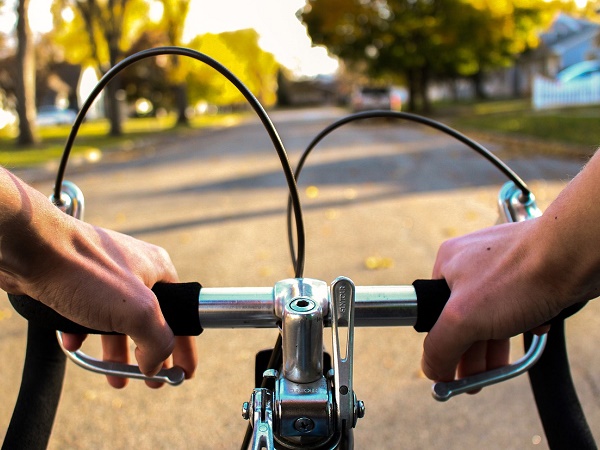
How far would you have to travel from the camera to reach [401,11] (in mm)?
31812

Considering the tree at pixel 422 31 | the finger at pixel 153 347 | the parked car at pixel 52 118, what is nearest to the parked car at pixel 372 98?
the tree at pixel 422 31

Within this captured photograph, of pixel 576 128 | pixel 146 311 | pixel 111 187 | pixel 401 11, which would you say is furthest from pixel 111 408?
pixel 401 11

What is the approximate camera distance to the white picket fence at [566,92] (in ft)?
89.5

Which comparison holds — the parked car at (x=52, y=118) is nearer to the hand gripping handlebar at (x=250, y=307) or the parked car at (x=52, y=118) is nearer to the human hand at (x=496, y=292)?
the hand gripping handlebar at (x=250, y=307)

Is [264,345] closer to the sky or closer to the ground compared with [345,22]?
closer to the sky

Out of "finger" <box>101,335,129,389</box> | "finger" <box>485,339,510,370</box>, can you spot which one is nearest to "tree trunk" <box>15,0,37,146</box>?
"finger" <box>101,335,129,389</box>

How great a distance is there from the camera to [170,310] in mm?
1021

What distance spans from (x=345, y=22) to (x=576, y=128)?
1873 centimetres

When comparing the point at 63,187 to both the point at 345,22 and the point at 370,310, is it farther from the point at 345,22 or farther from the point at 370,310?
the point at 345,22

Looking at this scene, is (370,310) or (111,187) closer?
(370,310)

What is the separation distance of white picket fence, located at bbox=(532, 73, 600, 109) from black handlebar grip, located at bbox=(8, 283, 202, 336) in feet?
96.2

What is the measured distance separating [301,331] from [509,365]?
0.48 metres

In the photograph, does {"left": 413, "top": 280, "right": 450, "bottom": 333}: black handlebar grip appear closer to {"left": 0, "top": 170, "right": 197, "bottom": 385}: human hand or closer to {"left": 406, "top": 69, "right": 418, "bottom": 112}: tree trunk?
{"left": 0, "top": 170, "right": 197, "bottom": 385}: human hand

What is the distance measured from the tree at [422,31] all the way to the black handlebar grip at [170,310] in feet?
103
